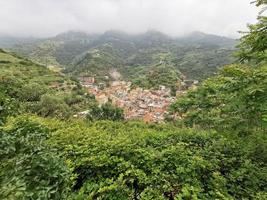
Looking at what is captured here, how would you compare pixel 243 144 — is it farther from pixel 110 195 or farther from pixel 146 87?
pixel 146 87

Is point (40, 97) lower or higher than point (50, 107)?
lower

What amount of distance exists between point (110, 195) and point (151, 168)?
4.28 ft

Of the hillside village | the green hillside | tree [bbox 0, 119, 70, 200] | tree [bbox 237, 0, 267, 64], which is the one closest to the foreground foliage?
tree [bbox 0, 119, 70, 200]

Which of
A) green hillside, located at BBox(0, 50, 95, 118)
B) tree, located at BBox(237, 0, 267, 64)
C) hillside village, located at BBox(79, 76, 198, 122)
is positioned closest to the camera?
tree, located at BBox(237, 0, 267, 64)

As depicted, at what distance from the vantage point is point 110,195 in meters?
4.36

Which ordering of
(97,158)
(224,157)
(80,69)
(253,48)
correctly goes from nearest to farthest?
(97,158), (253,48), (224,157), (80,69)

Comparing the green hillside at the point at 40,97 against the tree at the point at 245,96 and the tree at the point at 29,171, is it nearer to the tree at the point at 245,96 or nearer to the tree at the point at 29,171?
the tree at the point at 245,96

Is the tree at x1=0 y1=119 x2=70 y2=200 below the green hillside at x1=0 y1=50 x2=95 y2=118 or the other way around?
the other way around

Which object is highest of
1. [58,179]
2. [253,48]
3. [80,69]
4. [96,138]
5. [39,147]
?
[253,48]

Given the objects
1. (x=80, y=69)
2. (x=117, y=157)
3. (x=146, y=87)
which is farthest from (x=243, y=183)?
(x=80, y=69)

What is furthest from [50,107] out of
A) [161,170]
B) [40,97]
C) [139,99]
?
[139,99]

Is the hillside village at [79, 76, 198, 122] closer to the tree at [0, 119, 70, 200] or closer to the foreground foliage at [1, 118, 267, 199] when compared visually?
the foreground foliage at [1, 118, 267, 199]

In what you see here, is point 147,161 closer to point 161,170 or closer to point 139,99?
point 161,170

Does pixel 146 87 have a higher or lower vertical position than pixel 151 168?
lower
